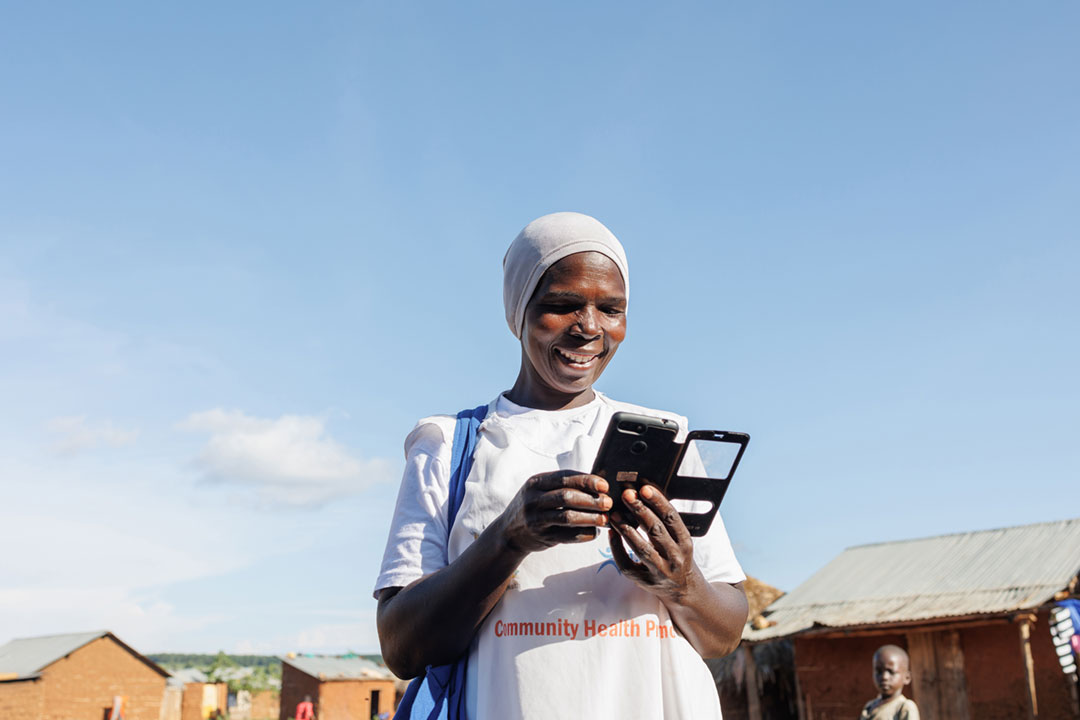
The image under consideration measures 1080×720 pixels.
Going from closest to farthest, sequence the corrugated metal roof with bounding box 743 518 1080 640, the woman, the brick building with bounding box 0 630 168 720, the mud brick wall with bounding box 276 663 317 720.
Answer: the woman
the corrugated metal roof with bounding box 743 518 1080 640
the brick building with bounding box 0 630 168 720
the mud brick wall with bounding box 276 663 317 720

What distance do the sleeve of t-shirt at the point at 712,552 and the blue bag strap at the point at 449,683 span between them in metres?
0.44

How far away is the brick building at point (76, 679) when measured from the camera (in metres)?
28.1

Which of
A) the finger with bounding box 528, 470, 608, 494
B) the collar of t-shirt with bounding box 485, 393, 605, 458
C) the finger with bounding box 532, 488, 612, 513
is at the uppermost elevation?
the collar of t-shirt with bounding box 485, 393, 605, 458

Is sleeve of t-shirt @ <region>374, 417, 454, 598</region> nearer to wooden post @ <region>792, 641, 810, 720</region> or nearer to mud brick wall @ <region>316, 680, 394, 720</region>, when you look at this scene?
wooden post @ <region>792, 641, 810, 720</region>

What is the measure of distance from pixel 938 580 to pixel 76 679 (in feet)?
→ 90.7

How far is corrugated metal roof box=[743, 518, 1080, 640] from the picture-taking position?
13.5m

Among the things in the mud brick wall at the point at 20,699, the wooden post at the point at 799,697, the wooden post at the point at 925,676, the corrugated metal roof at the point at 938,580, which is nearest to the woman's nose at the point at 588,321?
the corrugated metal roof at the point at 938,580

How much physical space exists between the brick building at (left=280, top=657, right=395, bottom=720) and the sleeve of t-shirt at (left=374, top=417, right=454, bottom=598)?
31.7m

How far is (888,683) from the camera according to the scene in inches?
324

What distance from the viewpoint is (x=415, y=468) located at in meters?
1.78

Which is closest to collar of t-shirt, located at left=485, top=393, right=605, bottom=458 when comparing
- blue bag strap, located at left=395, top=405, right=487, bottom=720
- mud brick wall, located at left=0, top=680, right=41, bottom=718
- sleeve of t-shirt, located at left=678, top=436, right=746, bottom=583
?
blue bag strap, located at left=395, top=405, right=487, bottom=720

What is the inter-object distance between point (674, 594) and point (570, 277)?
2.18 ft

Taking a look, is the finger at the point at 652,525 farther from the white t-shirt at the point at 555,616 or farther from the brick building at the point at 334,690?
the brick building at the point at 334,690

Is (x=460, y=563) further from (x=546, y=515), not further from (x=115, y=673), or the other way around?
(x=115, y=673)
